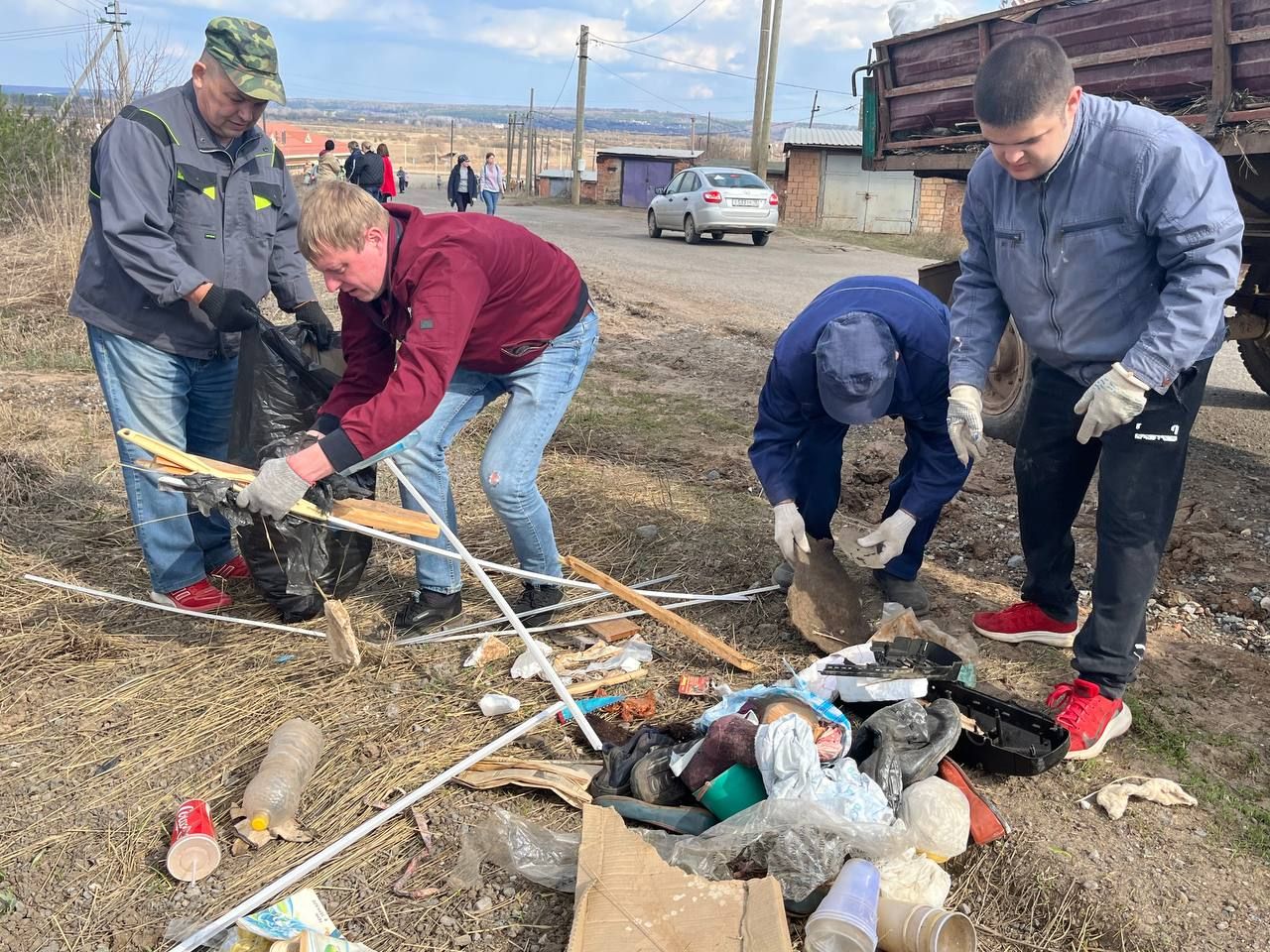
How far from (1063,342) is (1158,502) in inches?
19.3

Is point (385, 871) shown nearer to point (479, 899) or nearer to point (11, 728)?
point (479, 899)

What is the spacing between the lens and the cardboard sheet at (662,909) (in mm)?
1909

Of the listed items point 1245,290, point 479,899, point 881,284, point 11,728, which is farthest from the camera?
point 1245,290

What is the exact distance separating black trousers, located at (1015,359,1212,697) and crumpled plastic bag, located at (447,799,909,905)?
0.91 m

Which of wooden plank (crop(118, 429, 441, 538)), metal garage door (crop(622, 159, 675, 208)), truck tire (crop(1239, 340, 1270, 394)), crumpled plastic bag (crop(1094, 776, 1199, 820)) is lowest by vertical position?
crumpled plastic bag (crop(1094, 776, 1199, 820))

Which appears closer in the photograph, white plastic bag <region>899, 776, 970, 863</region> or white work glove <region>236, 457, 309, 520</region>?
white plastic bag <region>899, 776, 970, 863</region>

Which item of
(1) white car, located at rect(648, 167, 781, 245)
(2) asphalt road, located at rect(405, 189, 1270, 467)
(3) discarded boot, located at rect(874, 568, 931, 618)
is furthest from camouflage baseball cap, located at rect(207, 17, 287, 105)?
(1) white car, located at rect(648, 167, 781, 245)

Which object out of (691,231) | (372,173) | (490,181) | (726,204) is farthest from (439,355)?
(490,181)

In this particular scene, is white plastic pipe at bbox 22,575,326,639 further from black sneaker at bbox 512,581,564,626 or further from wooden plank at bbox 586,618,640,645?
wooden plank at bbox 586,618,640,645

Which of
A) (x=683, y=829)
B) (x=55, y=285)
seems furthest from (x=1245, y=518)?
(x=55, y=285)

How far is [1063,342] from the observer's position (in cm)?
263

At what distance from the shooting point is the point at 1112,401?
2.38m

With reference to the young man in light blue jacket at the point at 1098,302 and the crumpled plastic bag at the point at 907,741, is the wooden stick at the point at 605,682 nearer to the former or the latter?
the crumpled plastic bag at the point at 907,741

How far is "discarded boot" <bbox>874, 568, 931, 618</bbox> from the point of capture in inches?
139
